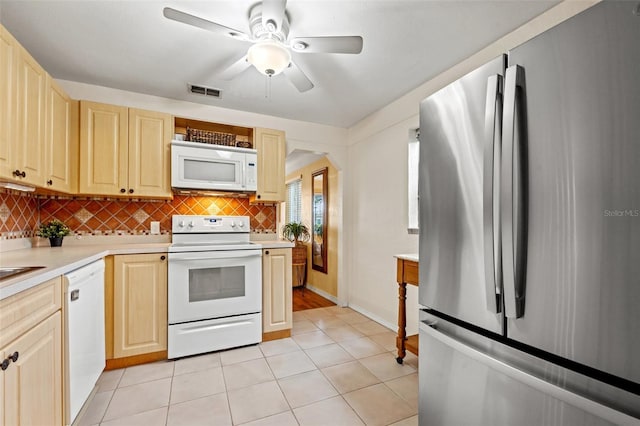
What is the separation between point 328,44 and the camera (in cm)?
173

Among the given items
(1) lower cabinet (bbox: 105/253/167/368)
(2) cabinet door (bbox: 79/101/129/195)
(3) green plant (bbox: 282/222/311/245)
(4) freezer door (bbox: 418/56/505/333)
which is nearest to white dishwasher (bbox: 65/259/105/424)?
(1) lower cabinet (bbox: 105/253/167/368)

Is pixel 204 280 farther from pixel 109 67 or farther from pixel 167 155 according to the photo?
pixel 109 67

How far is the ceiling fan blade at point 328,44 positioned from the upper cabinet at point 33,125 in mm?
1592

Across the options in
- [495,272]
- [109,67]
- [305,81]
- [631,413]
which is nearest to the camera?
[631,413]

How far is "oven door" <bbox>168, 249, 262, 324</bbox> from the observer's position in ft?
8.06

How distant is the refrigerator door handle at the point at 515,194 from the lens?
91 centimetres

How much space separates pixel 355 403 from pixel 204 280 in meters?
1.55

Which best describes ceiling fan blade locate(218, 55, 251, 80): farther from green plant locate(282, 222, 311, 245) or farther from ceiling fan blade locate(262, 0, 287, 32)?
green plant locate(282, 222, 311, 245)

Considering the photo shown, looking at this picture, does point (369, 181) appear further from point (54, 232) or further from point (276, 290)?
point (54, 232)

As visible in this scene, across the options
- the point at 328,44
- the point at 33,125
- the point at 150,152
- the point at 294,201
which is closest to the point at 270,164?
the point at 150,152

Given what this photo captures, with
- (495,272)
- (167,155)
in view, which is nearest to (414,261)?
(495,272)

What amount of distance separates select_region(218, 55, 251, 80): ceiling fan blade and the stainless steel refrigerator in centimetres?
137

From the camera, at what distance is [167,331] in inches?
95.7

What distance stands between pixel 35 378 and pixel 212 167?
199cm
